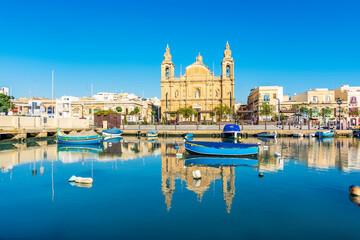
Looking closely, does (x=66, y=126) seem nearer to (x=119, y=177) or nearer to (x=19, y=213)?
(x=119, y=177)

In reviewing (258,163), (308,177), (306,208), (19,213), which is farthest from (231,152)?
(19,213)

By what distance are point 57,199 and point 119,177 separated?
5212mm

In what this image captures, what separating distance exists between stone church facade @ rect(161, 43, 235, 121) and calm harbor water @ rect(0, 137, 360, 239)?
61375mm

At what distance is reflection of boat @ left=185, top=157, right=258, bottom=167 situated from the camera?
21.9 meters

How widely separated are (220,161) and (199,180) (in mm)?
7275

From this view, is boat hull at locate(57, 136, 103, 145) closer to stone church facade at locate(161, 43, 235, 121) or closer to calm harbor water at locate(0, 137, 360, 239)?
calm harbor water at locate(0, 137, 360, 239)

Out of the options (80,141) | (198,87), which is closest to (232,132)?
(80,141)

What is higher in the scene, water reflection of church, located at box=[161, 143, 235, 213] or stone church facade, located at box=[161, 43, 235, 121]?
stone church facade, located at box=[161, 43, 235, 121]

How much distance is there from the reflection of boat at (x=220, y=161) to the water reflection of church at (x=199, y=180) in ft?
3.74

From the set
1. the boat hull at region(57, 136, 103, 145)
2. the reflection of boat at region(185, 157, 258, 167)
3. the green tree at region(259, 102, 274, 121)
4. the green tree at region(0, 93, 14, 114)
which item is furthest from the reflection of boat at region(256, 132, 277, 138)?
the green tree at region(0, 93, 14, 114)

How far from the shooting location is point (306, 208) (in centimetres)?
1153

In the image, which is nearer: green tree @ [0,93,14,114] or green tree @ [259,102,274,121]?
green tree @ [259,102,274,121]

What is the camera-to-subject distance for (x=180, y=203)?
1209cm

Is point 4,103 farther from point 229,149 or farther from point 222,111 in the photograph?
point 229,149
